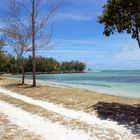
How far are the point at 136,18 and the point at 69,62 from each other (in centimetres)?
17538

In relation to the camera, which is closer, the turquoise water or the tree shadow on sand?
the tree shadow on sand

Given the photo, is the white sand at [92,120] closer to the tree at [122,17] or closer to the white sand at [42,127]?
the white sand at [42,127]

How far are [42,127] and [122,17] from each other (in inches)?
276

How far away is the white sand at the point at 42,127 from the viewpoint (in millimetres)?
10016

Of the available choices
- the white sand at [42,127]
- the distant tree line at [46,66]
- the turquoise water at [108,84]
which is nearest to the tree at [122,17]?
the white sand at [42,127]

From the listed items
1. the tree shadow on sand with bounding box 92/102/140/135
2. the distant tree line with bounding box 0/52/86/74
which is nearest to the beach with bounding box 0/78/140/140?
the tree shadow on sand with bounding box 92/102/140/135

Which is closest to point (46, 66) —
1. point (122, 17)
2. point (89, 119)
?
point (122, 17)

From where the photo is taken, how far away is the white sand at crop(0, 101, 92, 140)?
10.0m

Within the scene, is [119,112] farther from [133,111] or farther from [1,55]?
[1,55]

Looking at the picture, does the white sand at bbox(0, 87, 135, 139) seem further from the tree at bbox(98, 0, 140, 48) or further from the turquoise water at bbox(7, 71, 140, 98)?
the turquoise water at bbox(7, 71, 140, 98)

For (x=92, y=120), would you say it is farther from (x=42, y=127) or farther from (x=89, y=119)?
(x=42, y=127)

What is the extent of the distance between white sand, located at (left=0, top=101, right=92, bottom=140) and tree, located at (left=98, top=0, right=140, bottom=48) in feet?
19.4

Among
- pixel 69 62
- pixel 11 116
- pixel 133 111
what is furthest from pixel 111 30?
pixel 69 62

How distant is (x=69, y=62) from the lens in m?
190
